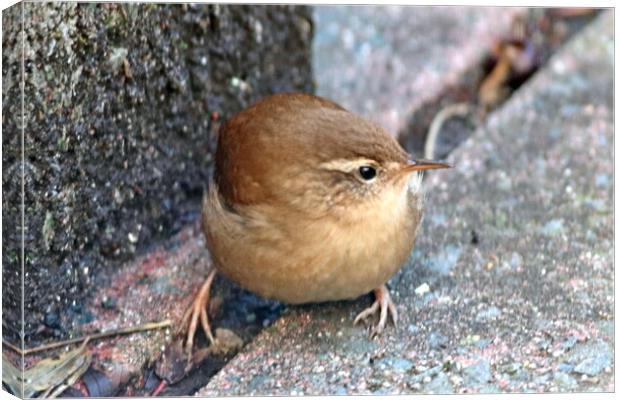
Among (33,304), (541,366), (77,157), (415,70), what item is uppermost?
(415,70)

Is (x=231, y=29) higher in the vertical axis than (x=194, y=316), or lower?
higher

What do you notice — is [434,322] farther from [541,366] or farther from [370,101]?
[370,101]

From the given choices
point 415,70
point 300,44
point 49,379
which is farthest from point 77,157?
point 415,70

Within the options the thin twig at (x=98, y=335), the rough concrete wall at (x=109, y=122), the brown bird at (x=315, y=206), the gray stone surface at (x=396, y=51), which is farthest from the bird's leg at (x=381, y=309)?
the gray stone surface at (x=396, y=51)

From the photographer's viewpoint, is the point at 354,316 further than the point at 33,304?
Yes

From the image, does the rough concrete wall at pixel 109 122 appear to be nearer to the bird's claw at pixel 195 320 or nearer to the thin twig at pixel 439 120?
the bird's claw at pixel 195 320

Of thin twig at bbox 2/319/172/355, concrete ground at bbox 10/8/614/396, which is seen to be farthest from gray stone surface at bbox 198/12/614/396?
thin twig at bbox 2/319/172/355
